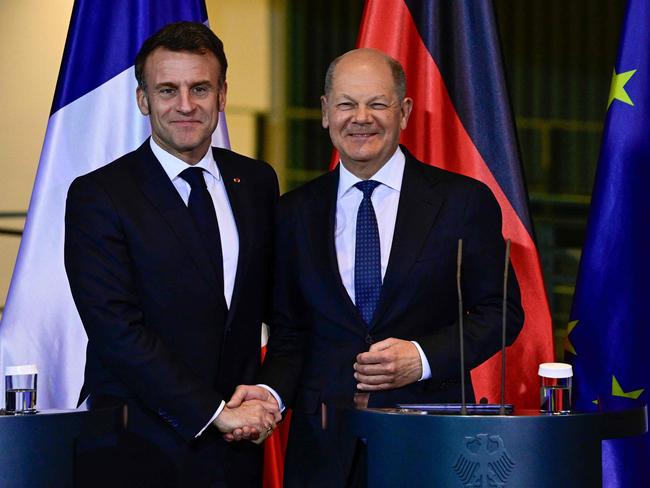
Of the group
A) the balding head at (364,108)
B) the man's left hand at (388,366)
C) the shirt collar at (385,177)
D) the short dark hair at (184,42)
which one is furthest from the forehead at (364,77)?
the man's left hand at (388,366)

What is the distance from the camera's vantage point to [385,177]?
8.34ft

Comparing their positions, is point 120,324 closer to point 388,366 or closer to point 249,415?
point 249,415

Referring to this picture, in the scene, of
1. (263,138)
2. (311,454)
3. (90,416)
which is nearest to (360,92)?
(311,454)

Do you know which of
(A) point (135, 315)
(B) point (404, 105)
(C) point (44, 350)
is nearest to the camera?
(A) point (135, 315)

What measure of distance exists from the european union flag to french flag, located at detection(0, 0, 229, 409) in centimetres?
103

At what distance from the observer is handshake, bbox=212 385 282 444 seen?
2355mm

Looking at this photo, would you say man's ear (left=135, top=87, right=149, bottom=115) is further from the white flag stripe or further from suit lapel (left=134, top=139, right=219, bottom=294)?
the white flag stripe

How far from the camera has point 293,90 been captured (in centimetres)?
466

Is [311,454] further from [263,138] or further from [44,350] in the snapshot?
[263,138]

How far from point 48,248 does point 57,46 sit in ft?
5.96

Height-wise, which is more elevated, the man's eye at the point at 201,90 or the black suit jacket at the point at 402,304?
the man's eye at the point at 201,90

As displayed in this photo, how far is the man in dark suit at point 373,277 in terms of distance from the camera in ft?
7.82

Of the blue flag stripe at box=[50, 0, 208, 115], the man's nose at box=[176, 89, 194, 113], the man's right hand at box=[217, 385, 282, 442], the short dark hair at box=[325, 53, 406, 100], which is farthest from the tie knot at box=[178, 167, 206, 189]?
the blue flag stripe at box=[50, 0, 208, 115]

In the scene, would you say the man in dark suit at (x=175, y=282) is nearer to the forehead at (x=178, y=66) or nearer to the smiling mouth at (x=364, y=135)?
the forehead at (x=178, y=66)
